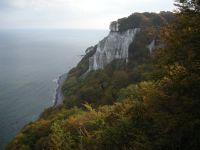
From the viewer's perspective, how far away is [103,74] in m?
68.4

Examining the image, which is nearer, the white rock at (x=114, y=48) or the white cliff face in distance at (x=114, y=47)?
the white rock at (x=114, y=48)

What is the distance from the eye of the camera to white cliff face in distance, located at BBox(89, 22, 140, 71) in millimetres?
70562

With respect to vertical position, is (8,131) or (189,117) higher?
(189,117)

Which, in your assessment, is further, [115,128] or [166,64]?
[115,128]

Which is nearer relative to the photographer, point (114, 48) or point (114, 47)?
point (114, 48)

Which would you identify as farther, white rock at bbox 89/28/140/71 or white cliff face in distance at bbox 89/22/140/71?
white cliff face in distance at bbox 89/22/140/71

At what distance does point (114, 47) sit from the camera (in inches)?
2921

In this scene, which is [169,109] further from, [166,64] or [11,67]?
[11,67]

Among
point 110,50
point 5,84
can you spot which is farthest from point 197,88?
point 5,84

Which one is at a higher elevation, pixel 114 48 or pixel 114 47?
pixel 114 47

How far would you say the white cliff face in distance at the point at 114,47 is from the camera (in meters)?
70.6

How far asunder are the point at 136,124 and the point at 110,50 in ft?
188

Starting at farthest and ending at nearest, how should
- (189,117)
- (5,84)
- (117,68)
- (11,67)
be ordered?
(11,67), (5,84), (117,68), (189,117)

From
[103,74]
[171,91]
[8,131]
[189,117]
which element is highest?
[171,91]
